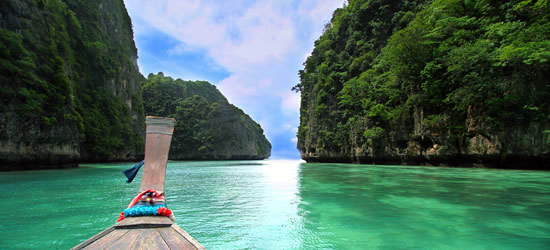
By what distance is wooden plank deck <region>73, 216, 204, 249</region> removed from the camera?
1533mm

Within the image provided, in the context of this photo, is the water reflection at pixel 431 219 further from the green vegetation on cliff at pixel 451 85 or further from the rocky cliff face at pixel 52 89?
the rocky cliff face at pixel 52 89

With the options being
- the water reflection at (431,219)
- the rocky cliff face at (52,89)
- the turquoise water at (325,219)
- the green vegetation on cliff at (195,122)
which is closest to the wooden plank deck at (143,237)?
the turquoise water at (325,219)

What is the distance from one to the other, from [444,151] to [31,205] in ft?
62.1

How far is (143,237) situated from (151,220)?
34 centimetres

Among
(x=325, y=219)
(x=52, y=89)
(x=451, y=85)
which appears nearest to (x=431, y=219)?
(x=325, y=219)

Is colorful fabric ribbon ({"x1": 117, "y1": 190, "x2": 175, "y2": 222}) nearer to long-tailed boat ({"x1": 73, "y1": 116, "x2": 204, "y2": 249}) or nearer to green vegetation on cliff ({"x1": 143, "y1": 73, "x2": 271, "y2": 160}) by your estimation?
long-tailed boat ({"x1": 73, "y1": 116, "x2": 204, "y2": 249})

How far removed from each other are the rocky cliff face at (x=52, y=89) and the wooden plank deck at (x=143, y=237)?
18.2 meters

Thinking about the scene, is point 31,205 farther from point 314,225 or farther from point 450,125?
point 450,125

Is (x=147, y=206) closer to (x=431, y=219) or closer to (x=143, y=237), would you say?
(x=143, y=237)

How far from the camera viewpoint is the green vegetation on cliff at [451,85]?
1104cm

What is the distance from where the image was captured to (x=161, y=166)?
277 cm

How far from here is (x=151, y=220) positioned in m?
2.02

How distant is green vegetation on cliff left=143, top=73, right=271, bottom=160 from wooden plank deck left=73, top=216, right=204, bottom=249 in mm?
62716

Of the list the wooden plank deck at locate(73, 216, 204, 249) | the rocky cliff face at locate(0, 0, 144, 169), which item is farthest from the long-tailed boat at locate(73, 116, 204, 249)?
the rocky cliff face at locate(0, 0, 144, 169)
